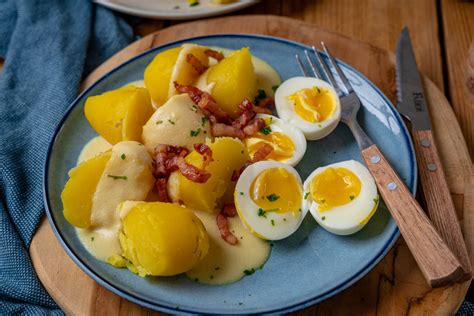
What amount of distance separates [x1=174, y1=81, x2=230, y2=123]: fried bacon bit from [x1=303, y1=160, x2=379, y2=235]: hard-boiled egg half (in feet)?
1.63

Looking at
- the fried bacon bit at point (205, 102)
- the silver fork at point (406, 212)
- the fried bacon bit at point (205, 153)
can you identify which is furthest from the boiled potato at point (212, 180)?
the silver fork at point (406, 212)

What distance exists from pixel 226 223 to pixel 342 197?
431 mm

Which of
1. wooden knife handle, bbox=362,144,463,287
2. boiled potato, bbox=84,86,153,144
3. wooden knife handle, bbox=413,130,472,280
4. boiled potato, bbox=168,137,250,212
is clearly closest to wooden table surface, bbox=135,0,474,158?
wooden knife handle, bbox=413,130,472,280

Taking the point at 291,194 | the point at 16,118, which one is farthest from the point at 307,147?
the point at 16,118

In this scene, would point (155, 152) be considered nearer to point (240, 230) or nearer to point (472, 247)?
point (240, 230)

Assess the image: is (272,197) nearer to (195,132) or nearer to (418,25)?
(195,132)

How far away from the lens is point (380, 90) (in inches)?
99.3

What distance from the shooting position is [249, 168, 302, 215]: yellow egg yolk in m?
2.08

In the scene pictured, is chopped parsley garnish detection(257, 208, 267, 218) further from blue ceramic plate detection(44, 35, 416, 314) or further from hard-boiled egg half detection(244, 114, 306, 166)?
hard-boiled egg half detection(244, 114, 306, 166)

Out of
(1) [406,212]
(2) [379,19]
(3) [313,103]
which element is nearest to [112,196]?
(3) [313,103]

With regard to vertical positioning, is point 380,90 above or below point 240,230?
above

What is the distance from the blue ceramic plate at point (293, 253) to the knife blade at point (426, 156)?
0.08 metres

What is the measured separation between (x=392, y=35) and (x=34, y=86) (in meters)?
1.86

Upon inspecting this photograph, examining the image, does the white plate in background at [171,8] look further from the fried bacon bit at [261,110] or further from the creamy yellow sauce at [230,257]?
the creamy yellow sauce at [230,257]
